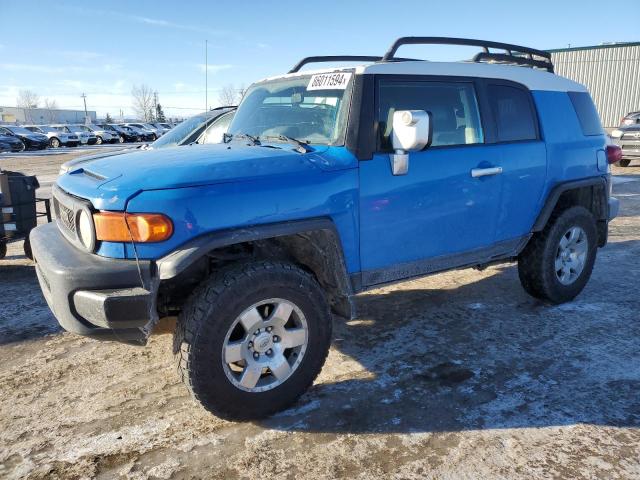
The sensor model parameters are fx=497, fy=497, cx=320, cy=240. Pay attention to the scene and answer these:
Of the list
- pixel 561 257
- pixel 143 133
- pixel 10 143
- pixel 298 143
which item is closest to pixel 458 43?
pixel 298 143

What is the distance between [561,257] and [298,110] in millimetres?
2734

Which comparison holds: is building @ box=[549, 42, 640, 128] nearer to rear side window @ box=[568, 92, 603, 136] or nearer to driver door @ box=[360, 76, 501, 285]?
rear side window @ box=[568, 92, 603, 136]

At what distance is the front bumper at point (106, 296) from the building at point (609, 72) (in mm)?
31701

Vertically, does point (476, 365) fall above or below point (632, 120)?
below

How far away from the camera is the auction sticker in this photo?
3.19 meters

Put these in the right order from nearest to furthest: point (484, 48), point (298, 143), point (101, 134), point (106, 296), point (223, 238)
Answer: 1. point (106, 296)
2. point (223, 238)
3. point (298, 143)
4. point (484, 48)
5. point (101, 134)

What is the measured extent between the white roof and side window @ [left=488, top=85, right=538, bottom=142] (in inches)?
4.3

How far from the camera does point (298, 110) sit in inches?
137

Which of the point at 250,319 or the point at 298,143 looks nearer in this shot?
the point at 250,319

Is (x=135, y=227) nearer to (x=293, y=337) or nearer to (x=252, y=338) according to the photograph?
(x=252, y=338)

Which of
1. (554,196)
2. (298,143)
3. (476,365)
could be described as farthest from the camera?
(554,196)

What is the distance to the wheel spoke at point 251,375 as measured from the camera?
2.72 metres

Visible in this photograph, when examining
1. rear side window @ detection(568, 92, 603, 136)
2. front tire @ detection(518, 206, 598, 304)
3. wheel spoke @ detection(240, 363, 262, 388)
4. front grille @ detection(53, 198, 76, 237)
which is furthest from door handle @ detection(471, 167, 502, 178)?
front grille @ detection(53, 198, 76, 237)

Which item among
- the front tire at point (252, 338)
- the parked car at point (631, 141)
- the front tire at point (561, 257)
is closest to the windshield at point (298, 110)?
the front tire at point (252, 338)
